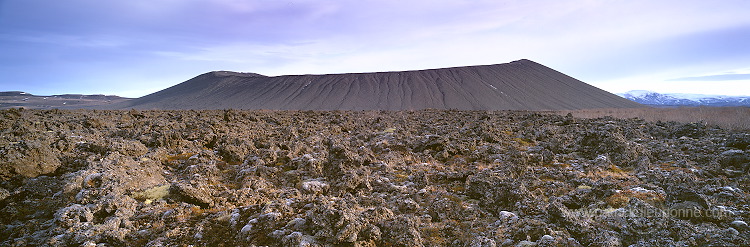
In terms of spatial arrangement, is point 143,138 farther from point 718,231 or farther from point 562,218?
point 718,231

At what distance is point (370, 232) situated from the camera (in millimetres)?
3133

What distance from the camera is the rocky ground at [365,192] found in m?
3.21

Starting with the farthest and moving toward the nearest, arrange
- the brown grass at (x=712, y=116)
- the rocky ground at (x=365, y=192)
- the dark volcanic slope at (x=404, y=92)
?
1. the dark volcanic slope at (x=404, y=92)
2. the brown grass at (x=712, y=116)
3. the rocky ground at (x=365, y=192)

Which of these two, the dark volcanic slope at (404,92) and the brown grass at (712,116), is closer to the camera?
the brown grass at (712,116)

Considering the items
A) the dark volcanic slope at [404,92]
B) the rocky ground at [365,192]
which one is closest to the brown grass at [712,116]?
the rocky ground at [365,192]

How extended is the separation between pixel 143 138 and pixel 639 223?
25.0 feet

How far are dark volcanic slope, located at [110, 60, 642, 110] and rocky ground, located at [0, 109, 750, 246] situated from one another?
4076 cm

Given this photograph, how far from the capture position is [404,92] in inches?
2153

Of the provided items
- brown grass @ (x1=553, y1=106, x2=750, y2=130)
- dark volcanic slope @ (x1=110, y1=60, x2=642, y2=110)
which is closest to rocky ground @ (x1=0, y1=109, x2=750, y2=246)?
brown grass @ (x1=553, y1=106, x2=750, y2=130)

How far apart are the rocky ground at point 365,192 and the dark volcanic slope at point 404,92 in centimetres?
4076

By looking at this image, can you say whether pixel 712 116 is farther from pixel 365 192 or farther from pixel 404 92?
pixel 404 92

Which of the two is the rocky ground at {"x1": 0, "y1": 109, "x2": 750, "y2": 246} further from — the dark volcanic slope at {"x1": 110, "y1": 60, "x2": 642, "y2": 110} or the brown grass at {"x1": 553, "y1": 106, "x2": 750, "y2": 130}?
the dark volcanic slope at {"x1": 110, "y1": 60, "x2": 642, "y2": 110}

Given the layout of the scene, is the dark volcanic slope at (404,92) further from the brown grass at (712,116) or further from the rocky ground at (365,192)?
the rocky ground at (365,192)

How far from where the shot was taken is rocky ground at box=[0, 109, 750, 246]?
3.21 meters
